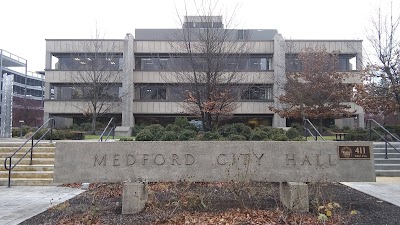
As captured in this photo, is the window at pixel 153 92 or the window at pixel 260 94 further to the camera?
the window at pixel 153 92

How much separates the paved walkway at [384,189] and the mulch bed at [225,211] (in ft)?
1.42

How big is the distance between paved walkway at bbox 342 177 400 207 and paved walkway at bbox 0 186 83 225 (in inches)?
325

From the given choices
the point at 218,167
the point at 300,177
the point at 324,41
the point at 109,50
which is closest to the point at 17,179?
the point at 218,167

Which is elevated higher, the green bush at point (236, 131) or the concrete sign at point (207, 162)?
the green bush at point (236, 131)

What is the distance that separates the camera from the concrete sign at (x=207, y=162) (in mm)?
7582

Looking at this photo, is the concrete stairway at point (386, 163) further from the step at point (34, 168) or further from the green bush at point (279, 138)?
the step at point (34, 168)

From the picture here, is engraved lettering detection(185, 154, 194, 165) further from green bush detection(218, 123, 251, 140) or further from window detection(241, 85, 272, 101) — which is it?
window detection(241, 85, 272, 101)

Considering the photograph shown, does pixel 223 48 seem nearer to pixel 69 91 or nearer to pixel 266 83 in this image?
pixel 266 83

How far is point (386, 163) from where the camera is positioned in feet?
46.7

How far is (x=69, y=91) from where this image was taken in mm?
38156

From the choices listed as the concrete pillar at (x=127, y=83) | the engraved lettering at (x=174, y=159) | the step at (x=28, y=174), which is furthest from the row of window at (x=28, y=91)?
the engraved lettering at (x=174, y=159)

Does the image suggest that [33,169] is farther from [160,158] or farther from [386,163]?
[386,163]

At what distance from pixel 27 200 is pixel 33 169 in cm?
383

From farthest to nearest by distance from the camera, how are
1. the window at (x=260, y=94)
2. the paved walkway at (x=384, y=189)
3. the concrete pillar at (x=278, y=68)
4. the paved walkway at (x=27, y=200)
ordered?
the window at (x=260, y=94)
the concrete pillar at (x=278, y=68)
the paved walkway at (x=384, y=189)
the paved walkway at (x=27, y=200)
